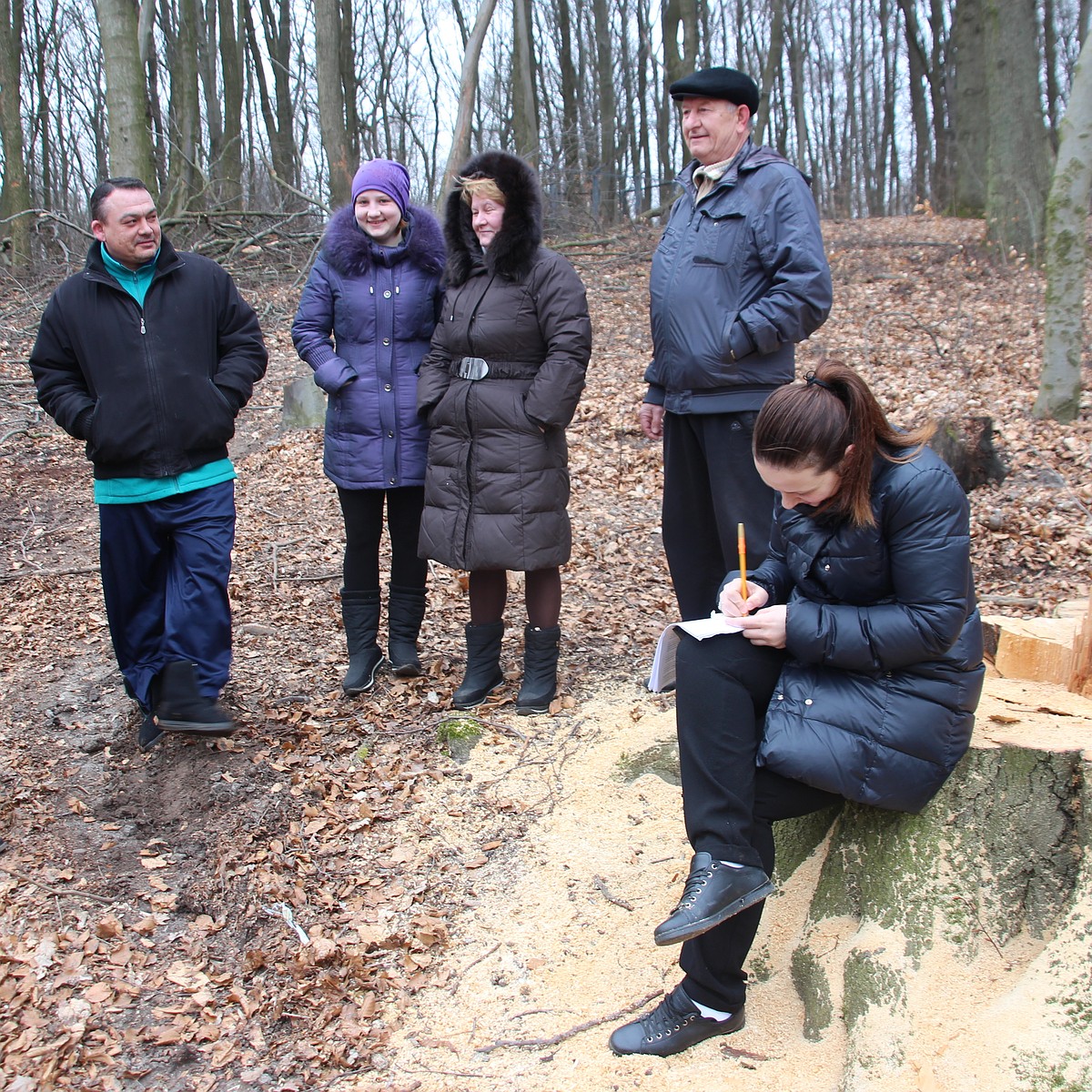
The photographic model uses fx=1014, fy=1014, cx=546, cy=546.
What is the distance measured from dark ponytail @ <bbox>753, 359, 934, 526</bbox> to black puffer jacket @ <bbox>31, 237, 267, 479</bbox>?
246 centimetres

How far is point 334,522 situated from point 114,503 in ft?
9.79

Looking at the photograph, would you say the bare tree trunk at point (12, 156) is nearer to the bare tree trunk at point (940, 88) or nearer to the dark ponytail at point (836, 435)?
the dark ponytail at point (836, 435)

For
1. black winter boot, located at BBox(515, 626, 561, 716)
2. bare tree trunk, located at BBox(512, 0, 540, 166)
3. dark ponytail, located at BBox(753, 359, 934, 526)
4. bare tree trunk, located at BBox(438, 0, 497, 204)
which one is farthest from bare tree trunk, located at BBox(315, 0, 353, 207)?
dark ponytail, located at BBox(753, 359, 934, 526)

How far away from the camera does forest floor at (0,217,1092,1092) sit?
270 centimetres

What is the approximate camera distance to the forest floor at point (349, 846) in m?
2.70

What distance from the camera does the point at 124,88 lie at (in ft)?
28.6

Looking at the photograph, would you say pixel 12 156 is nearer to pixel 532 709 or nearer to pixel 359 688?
pixel 359 688

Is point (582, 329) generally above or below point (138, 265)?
below

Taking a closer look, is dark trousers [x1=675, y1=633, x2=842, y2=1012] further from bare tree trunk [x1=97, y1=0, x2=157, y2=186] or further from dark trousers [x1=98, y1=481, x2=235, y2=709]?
bare tree trunk [x1=97, y1=0, x2=157, y2=186]

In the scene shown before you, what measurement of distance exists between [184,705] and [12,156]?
12.6 m

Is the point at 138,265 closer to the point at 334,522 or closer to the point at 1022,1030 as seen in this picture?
the point at 334,522

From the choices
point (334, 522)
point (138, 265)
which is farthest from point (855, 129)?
point (138, 265)

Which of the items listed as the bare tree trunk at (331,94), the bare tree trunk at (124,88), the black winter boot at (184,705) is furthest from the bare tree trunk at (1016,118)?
the black winter boot at (184,705)

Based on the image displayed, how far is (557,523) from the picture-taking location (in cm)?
424
